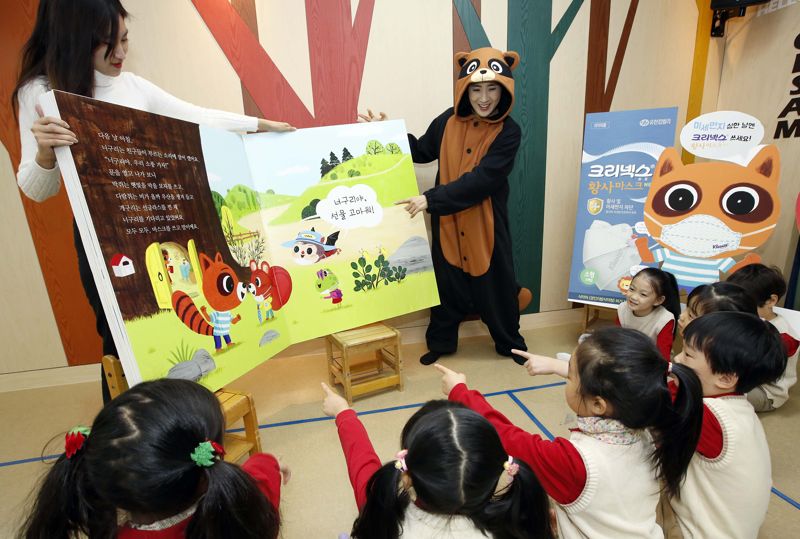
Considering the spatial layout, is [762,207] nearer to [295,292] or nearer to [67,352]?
[295,292]

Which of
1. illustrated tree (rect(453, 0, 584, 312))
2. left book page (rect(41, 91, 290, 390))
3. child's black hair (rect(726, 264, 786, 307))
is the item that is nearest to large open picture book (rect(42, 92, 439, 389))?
left book page (rect(41, 91, 290, 390))

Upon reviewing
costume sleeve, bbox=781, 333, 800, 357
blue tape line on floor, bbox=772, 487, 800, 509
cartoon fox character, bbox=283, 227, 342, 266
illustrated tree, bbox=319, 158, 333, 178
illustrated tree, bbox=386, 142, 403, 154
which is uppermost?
illustrated tree, bbox=386, 142, 403, 154

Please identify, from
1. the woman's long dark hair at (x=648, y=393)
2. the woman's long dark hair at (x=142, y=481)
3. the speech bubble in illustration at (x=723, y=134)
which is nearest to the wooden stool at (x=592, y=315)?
the speech bubble in illustration at (x=723, y=134)

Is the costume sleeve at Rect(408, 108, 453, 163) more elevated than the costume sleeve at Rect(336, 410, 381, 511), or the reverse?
the costume sleeve at Rect(408, 108, 453, 163)

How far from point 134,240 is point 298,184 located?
82 centimetres

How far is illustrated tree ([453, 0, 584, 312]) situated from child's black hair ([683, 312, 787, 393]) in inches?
70.3

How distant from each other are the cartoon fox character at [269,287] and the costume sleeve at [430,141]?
107 centimetres

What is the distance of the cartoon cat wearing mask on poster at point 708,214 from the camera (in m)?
2.07

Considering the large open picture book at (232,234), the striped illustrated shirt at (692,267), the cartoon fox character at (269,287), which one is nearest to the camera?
the large open picture book at (232,234)

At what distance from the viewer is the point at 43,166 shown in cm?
120

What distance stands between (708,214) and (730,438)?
1584 mm

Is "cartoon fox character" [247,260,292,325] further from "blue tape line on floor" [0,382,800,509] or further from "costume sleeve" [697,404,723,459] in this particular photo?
"costume sleeve" [697,404,723,459]

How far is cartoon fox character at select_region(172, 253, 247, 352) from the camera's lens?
1340 millimetres

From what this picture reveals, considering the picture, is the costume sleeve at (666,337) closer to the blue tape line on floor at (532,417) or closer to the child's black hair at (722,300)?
the child's black hair at (722,300)
